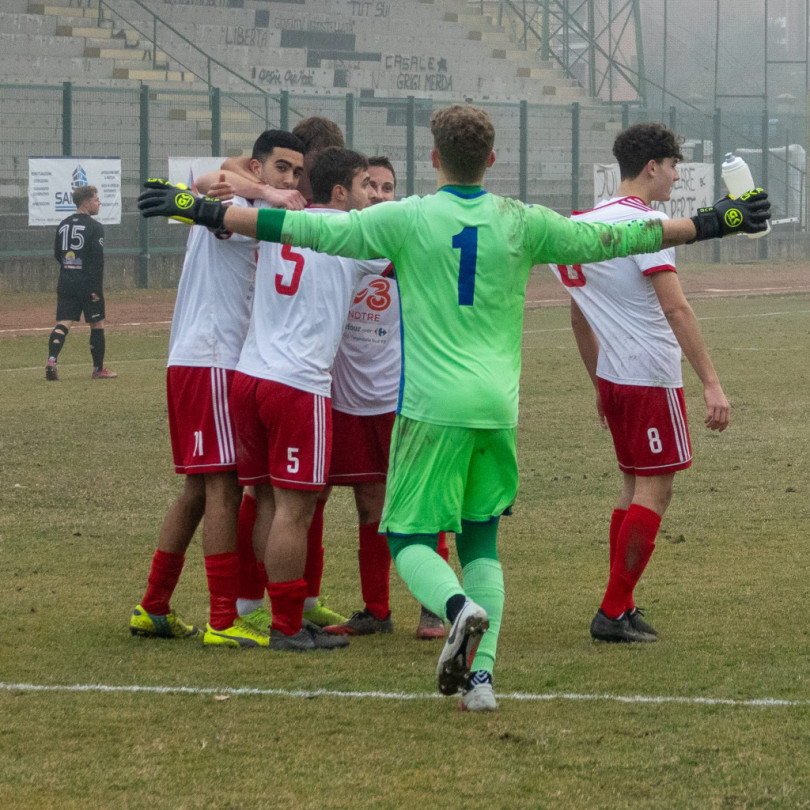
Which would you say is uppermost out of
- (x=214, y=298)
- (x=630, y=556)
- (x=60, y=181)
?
(x=60, y=181)

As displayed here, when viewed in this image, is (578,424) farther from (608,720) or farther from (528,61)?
(528,61)

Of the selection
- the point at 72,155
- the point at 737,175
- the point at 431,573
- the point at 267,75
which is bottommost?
the point at 431,573

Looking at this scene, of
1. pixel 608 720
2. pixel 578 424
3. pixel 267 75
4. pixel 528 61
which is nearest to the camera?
pixel 608 720

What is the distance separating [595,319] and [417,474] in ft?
4.67

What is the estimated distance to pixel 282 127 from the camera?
90.0ft

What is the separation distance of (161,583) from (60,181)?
731 inches

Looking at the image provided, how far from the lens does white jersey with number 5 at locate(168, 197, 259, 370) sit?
5352 millimetres

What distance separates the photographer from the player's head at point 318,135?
5.95 meters

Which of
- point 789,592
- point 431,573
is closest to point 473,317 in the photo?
point 431,573

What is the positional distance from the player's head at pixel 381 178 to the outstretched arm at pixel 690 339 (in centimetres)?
120

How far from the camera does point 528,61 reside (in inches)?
1591

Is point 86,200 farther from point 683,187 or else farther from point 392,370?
point 683,187

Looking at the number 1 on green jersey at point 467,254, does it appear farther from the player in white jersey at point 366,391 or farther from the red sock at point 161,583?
the red sock at point 161,583

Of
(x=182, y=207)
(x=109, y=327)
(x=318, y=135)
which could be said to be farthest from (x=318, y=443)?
(x=109, y=327)
